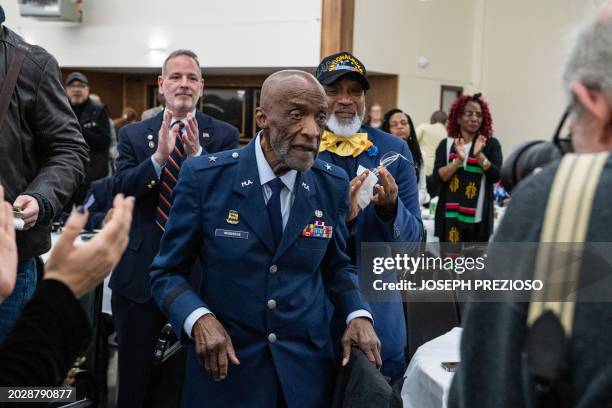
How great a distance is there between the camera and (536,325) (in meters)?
1.00

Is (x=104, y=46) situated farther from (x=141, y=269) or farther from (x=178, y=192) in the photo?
(x=178, y=192)

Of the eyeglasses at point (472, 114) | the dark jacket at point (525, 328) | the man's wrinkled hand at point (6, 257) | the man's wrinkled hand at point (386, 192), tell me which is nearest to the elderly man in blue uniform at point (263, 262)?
the man's wrinkled hand at point (386, 192)

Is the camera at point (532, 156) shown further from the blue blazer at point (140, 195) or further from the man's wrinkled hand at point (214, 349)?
the blue blazer at point (140, 195)

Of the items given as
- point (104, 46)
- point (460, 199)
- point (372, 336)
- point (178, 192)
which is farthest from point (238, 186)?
point (104, 46)

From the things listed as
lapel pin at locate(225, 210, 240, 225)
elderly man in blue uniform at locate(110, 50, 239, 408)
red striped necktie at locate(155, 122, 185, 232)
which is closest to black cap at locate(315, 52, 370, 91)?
elderly man in blue uniform at locate(110, 50, 239, 408)

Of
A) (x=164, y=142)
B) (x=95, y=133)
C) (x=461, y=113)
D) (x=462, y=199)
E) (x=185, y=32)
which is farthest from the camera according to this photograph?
(x=185, y=32)

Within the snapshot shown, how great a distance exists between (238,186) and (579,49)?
131 centimetres

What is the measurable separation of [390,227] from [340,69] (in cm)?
66

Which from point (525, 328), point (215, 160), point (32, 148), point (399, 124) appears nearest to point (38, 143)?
point (32, 148)

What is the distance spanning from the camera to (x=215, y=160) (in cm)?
224

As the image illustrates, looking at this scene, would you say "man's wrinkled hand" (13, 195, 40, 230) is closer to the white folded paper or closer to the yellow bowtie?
the white folded paper

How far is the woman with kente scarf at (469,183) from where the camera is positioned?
6141 mm

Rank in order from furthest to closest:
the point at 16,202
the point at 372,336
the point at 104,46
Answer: the point at 104,46, the point at 372,336, the point at 16,202

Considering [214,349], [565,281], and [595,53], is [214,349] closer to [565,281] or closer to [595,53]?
[565,281]
